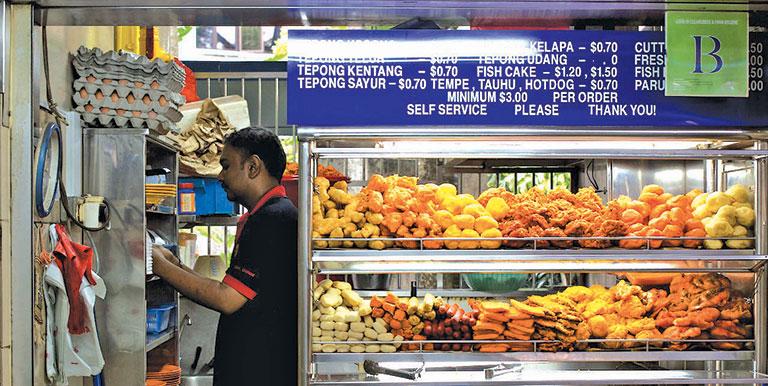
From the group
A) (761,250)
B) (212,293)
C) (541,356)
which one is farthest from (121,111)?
(761,250)

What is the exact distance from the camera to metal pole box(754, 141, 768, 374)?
11.4 feet

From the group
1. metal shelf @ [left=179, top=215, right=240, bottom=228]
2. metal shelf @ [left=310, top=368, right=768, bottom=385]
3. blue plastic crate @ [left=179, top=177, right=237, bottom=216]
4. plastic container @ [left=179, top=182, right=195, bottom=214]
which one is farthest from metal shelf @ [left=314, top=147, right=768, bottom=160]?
metal shelf @ [left=179, top=215, right=240, bottom=228]

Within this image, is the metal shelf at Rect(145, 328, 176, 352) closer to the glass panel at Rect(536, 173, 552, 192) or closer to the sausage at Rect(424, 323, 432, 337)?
the sausage at Rect(424, 323, 432, 337)

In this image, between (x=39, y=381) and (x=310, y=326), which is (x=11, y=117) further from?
(x=310, y=326)

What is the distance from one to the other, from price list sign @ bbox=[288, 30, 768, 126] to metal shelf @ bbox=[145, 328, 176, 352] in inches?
66.8

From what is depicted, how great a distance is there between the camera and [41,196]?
3385 millimetres

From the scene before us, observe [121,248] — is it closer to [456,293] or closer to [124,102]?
[124,102]

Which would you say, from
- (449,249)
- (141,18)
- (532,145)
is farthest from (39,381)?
(532,145)

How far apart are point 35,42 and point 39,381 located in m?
1.44

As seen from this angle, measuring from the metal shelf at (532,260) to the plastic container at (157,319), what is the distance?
5.13 ft

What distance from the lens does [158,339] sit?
4.49 metres

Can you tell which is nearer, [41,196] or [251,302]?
[41,196]

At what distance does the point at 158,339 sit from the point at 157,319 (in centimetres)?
13

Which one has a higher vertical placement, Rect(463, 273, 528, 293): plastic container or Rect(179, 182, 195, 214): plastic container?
Rect(179, 182, 195, 214): plastic container
